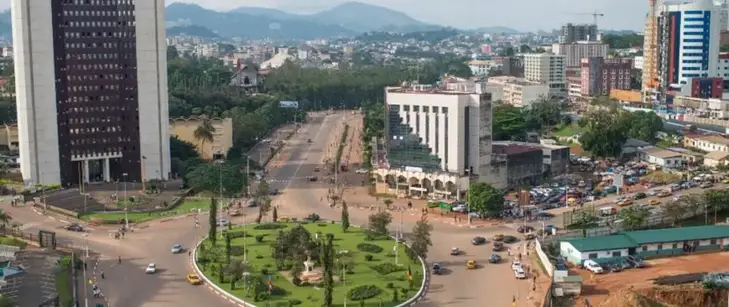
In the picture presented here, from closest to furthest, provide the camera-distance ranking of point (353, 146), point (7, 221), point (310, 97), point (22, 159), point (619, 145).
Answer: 1. point (7, 221)
2. point (22, 159)
3. point (619, 145)
4. point (353, 146)
5. point (310, 97)

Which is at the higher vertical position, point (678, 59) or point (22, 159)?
point (678, 59)

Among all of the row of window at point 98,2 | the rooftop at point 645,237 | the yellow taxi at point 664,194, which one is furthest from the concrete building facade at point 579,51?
the rooftop at point 645,237

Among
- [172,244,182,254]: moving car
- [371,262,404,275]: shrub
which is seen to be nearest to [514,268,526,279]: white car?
[371,262,404,275]: shrub

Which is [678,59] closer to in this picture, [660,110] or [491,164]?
[660,110]

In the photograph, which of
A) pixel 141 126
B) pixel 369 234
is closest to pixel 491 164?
pixel 369 234

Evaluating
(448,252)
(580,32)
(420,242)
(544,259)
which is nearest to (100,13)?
(448,252)

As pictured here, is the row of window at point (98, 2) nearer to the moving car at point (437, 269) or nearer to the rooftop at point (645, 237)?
the moving car at point (437, 269)

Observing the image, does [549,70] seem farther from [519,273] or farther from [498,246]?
[519,273]
